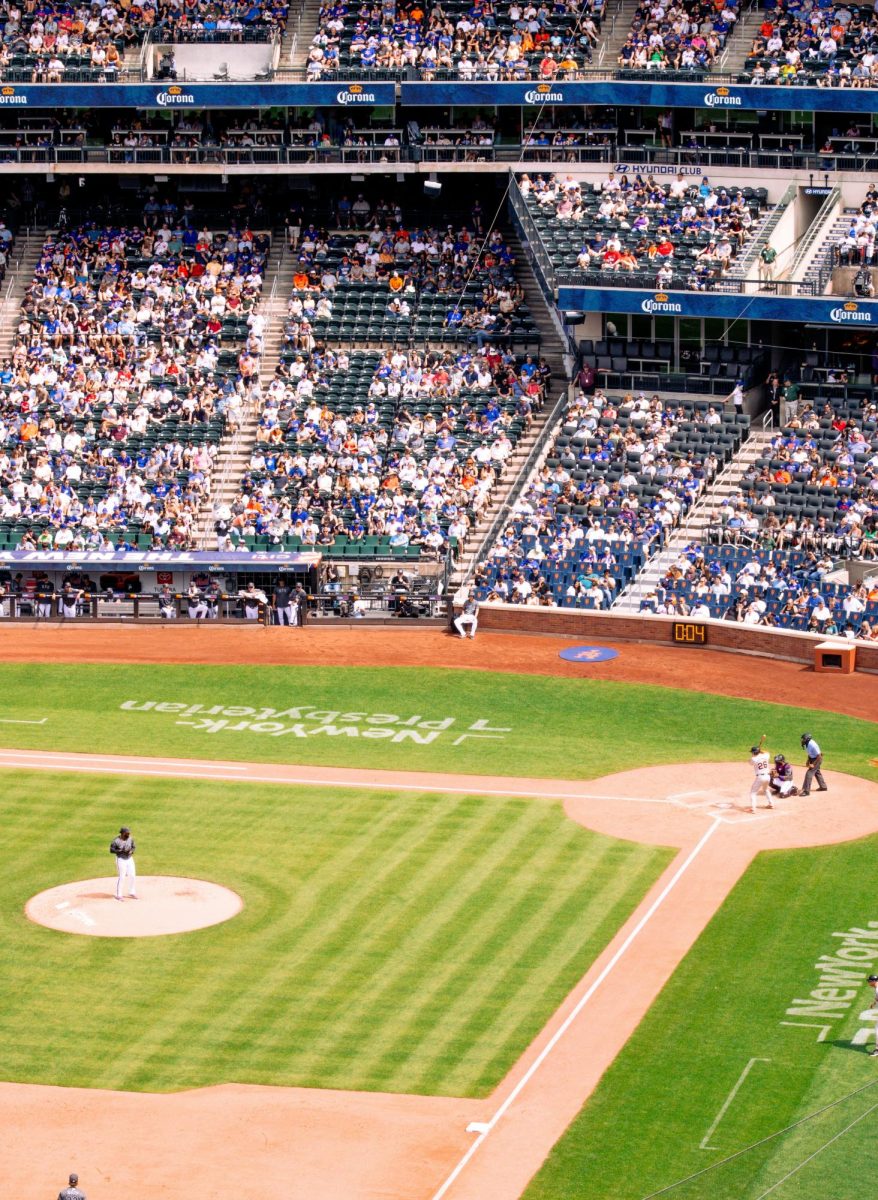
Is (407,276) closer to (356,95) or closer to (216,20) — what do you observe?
(356,95)

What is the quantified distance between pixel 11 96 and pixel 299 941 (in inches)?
1587

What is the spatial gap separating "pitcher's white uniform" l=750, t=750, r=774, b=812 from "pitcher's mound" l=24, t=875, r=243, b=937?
33.8 feet

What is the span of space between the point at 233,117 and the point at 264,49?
2.39 meters

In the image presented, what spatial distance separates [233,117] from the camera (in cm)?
6612

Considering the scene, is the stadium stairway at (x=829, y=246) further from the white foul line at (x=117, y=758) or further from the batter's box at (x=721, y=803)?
the white foul line at (x=117, y=758)

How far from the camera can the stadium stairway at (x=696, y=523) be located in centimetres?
5291

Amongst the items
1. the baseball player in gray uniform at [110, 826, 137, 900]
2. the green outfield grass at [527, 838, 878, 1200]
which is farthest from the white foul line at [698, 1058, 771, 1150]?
the baseball player in gray uniform at [110, 826, 137, 900]

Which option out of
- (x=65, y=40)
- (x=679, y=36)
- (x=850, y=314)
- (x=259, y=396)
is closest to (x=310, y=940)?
(x=850, y=314)

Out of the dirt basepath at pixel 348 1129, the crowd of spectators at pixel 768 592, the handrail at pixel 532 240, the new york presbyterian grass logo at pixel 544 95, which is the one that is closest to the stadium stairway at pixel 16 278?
the handrail at pixel 532 240

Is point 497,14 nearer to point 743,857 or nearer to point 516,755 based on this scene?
point 516,755

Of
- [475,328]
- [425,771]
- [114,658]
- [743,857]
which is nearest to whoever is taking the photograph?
[743,857]

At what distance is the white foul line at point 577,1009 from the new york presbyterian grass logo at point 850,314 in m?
20.9

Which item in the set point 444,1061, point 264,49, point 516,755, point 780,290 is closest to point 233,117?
point 264,49

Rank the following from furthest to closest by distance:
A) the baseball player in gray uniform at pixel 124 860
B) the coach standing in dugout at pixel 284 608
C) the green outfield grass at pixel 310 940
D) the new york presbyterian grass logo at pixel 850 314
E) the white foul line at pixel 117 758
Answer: the new york presbyterian grass logo at pixel 850 314
the coach standing in dugout at pixel 284 608
the white foul line at pixel 117 758
the baseball player in gray uniform at pixel 124 860
the green outfield grass at pixel 310 940
